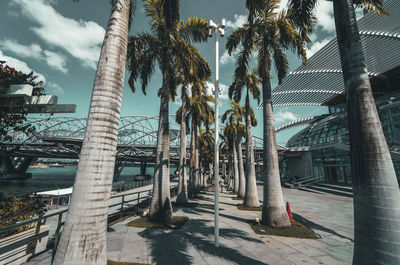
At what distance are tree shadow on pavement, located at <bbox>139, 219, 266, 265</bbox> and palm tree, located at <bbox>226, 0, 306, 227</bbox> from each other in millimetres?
2479

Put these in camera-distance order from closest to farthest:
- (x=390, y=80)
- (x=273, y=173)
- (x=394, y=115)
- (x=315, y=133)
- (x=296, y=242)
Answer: (x=296, y=242), (x=273, y=173), (x=394, y=115), (x=390, y=80), (x=315, y=133)

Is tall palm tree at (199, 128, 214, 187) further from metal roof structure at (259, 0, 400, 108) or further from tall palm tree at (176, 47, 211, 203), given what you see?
metal roof structure at (259, 0, 400, 108)

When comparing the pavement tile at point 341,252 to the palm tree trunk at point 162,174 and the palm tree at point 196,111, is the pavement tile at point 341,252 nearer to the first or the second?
the palm tree trunk at point 162,174

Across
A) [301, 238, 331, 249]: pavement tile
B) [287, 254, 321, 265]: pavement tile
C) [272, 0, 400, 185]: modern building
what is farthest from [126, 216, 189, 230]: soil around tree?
[272, 0, 400, 185]: modern building

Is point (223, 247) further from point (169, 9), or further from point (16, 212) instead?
point (169, 9)

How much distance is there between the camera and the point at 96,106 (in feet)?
13.8

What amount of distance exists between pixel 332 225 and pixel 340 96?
158 feet

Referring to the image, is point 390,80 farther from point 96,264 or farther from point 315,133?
point 96,264

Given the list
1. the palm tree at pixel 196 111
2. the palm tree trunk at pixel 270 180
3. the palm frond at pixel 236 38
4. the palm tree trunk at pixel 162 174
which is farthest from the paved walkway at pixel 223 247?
the palm frond at pixel 236 38

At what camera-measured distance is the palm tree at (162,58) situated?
1026 centimetres

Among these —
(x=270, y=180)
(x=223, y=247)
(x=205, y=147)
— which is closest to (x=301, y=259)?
(x=223, y=247)

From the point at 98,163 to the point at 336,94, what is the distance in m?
56.6

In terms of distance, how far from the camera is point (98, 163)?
3.97m

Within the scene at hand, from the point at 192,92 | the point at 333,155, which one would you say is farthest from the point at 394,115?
the point at 192,92
